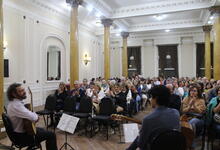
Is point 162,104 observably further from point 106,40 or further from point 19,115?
point 106,40

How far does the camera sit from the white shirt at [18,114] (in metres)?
2.65

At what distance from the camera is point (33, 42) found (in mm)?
7816

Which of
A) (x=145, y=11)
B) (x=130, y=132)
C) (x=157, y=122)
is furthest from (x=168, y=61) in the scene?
(x=157, y=122)

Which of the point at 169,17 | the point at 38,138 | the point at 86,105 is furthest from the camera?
the point at 169,17

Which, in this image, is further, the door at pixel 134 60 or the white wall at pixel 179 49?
the door at pixel 134 60

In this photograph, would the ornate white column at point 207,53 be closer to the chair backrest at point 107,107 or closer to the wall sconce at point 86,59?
the wall sconce at point 86,59

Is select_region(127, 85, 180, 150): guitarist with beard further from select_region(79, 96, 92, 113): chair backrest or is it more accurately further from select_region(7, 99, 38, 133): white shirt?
select_region(79, 96, 92, 113): chair backrest

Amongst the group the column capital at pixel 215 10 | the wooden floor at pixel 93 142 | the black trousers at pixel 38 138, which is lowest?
the wooden floor at pixel 93 142

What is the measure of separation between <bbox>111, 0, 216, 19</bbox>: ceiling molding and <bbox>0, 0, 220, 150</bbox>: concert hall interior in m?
0.04

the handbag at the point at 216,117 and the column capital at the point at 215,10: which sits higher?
the column capital at the point at 215,10

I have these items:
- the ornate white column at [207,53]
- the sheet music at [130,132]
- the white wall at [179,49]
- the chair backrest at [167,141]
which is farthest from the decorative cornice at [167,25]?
the chair backrest at [167,141]

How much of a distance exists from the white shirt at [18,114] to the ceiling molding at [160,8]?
25.6 ft

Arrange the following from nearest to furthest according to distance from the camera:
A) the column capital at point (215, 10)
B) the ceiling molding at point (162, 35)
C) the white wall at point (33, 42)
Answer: the white wall at point (33, 42) → the column capital at point (215, 10) → the ceiling molding at point (162, 35)

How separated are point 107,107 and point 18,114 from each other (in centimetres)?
232
